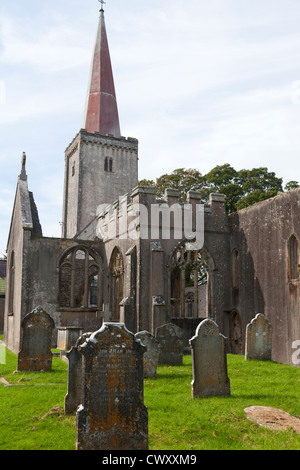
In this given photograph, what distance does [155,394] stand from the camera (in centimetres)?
795

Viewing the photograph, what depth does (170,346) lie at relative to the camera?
37.9ft

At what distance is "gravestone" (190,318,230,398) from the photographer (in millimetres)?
7648

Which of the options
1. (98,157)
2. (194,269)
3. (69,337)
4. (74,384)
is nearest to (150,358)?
(74,384)

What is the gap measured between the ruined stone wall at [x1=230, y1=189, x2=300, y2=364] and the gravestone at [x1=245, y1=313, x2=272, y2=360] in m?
0.96

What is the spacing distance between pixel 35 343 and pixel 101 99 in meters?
29.4

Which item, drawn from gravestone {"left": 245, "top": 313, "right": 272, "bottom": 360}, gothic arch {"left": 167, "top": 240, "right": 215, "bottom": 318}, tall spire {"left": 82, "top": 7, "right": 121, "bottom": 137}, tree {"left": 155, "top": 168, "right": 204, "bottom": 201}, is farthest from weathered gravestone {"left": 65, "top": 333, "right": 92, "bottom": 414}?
tall spire {"left": 82, "top": 7, "right": 121, "bottom": 137}

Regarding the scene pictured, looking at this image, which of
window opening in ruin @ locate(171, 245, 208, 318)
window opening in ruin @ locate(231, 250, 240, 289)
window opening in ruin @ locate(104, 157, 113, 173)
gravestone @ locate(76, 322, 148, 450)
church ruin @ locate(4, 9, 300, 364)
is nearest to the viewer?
gravestone @ locate(76, 322, 148, 450)

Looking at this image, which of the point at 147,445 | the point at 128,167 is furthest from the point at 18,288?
the point at 128,167

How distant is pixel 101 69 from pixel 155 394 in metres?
34.5

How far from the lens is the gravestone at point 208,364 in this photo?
765 cm

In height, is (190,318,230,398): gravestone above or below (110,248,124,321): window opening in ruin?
below

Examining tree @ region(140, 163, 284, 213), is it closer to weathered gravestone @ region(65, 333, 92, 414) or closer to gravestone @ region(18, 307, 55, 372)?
gravestone @ region(18, 307, 55, 372)

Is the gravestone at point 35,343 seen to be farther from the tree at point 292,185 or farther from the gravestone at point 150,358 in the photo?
the tree at point 292,185
